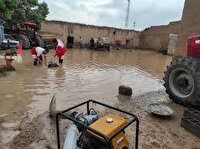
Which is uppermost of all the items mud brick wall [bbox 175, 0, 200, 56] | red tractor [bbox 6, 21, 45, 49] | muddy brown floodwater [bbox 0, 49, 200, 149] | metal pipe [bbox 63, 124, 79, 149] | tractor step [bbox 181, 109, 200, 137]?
mud brick wall [bbox 175, 0, 200, 56]

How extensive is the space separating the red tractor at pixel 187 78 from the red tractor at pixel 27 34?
1525 cm

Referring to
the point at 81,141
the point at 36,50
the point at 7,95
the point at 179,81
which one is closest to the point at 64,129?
the point at 81,141

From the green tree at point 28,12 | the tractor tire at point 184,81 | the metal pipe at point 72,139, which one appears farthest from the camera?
the green tree at point 28,12

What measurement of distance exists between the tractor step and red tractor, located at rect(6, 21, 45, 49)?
669 inches

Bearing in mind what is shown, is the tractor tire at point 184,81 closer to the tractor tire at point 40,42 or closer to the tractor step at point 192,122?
the tractor step at point 192,122

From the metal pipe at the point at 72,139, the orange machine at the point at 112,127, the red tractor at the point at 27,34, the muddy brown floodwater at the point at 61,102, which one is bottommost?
the muddy brown floodwater at the point at 61,102

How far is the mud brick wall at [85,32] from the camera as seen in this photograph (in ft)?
102

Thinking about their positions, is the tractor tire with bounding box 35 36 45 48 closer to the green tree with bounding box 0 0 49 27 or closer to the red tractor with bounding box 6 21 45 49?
the red tractor with bounding box 6 21 45 49

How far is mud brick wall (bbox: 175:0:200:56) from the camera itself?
14695 mm

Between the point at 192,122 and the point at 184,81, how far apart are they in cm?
195

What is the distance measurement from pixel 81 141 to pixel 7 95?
4166mm

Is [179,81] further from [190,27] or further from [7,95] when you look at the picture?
[190,27]

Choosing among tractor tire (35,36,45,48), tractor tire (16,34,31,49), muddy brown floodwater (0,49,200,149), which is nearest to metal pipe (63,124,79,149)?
muddy brown floodwater (0,49,200,149)

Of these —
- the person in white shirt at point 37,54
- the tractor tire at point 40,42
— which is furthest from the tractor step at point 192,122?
the tractor tire at point 40,42
